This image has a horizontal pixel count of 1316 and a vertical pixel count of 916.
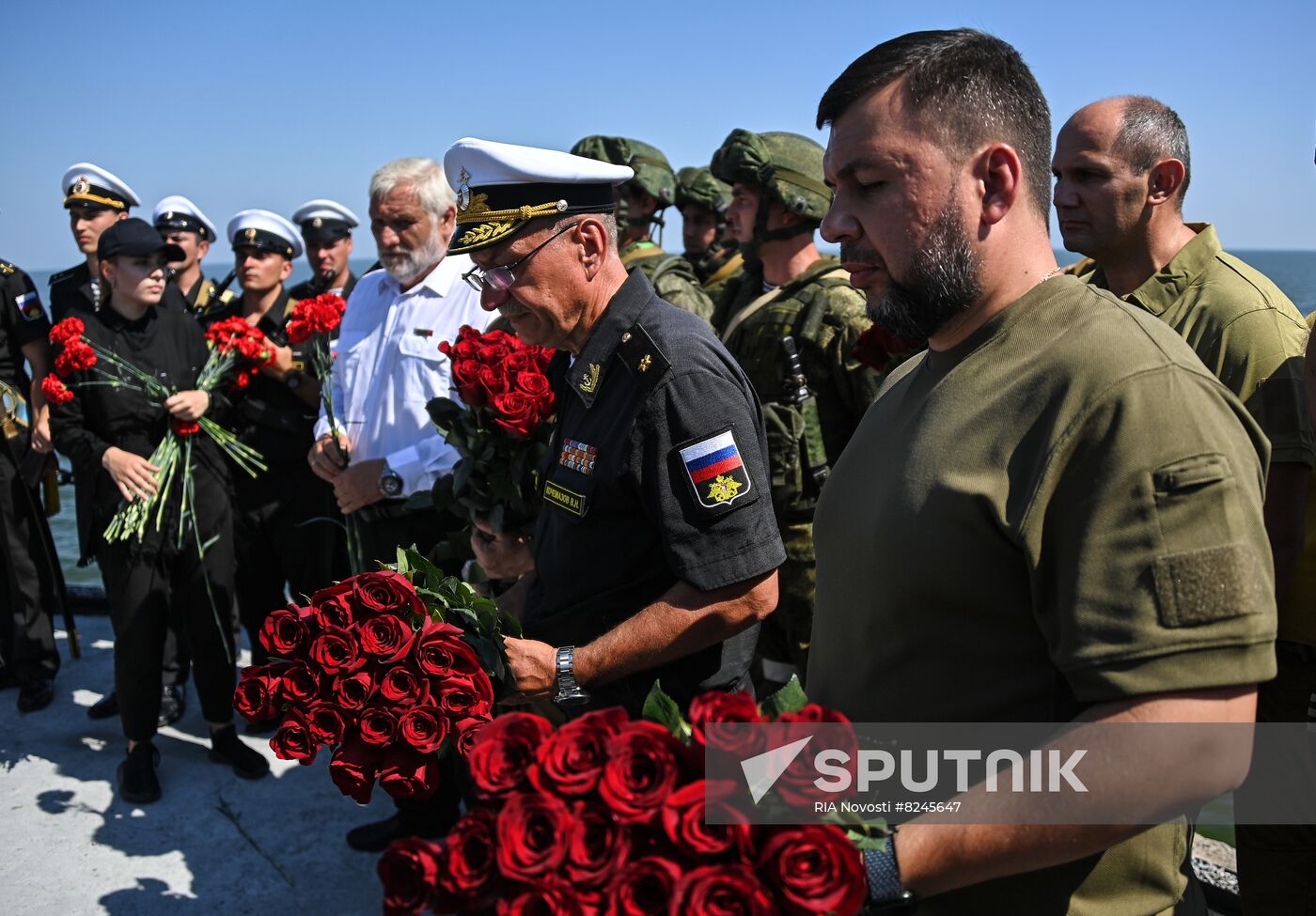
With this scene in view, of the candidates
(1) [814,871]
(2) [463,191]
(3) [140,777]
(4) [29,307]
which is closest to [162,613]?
(3) [140,777]

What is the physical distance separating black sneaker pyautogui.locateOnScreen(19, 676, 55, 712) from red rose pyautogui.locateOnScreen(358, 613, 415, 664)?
462cm

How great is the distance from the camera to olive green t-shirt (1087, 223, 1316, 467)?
268 centimetres

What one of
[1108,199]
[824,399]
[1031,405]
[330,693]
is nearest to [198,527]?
[824,399]

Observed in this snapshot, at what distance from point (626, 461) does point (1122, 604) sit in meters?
1.30

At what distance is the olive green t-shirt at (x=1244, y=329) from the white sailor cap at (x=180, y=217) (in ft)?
20.5

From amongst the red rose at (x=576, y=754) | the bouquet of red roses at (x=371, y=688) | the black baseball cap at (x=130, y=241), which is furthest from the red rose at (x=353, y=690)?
the black baseball cap at (x=130, y=241)

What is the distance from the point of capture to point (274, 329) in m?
5.76

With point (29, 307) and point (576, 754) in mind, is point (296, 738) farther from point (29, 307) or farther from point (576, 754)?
point (29, 307)

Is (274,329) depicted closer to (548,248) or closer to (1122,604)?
(548,248)

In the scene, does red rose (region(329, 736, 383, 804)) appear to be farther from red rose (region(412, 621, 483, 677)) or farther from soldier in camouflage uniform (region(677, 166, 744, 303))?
soldier in camouflage uniform (region(677, 166, 744, 303))

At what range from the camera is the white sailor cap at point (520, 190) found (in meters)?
2.61

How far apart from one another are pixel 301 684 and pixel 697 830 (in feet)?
3.71

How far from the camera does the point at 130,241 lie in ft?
16.0

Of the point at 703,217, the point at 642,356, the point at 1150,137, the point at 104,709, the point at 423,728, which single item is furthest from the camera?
the point at 703,217
